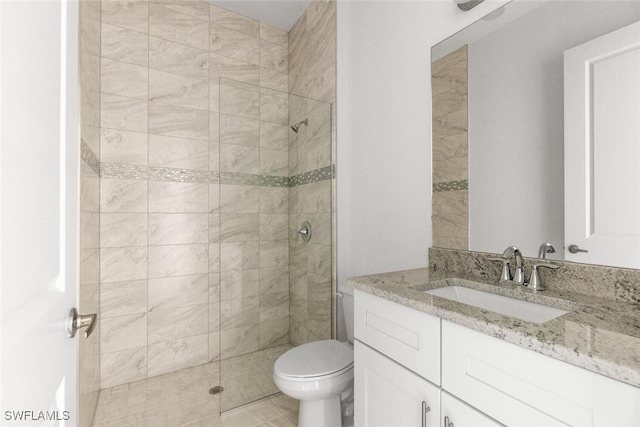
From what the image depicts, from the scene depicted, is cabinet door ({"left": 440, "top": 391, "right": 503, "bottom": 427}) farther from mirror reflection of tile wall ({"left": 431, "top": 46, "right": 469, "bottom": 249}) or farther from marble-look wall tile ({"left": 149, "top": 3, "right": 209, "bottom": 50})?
marble-look wall tile ({"left": 149, "top": 3, "right": 209, "bottom": 50})

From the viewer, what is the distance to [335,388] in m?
1.50

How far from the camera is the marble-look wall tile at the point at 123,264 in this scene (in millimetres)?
2154

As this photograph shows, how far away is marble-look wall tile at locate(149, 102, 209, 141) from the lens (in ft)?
7.63

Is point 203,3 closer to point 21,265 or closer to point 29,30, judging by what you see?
point 29,30

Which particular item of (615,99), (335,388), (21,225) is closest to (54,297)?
(21,225)

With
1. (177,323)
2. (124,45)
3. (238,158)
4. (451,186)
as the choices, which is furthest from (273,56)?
(177,323)

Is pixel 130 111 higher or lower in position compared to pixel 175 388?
higher

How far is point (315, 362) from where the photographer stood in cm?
159

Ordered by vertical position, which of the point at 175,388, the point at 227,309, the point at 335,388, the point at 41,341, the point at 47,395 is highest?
the point at 41,341

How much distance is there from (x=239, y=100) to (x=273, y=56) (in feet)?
3.30

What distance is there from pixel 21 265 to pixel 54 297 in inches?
7.3

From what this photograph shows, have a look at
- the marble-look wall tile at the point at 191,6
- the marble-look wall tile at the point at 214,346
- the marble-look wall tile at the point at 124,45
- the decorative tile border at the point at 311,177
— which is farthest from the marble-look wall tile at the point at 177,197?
the marble-look wall tile at the point at 191,6

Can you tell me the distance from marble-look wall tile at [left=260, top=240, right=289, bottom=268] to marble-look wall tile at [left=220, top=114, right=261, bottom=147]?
670 mm

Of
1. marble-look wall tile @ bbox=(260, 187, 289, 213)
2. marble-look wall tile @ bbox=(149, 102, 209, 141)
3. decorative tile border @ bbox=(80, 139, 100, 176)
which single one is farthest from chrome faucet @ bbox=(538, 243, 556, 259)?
marble-look wall tile @ bbox=(149, 102, 209, 141)
